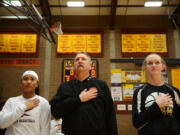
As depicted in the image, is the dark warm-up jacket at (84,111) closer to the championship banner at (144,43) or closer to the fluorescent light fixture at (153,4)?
the championship banner at (144,43)

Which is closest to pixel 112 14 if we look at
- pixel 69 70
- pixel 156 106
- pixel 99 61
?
pixel 99 61

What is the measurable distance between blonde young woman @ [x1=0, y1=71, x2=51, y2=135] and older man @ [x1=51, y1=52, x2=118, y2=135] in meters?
0.41

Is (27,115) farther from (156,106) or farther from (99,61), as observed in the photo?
(99,61)

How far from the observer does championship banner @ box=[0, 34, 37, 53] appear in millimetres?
5242

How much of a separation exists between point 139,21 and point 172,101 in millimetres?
4482

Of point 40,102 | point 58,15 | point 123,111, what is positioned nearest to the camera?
point 40,102

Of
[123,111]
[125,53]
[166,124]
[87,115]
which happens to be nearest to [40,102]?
[87,115]

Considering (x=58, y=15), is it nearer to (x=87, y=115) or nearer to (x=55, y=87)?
(x=55, y=87)

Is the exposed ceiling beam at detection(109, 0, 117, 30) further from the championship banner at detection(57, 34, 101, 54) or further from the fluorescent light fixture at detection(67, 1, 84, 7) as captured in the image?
the fluorescent light fixture at detection(67, 1, 84, 7)

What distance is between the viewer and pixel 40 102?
1997 millimetres

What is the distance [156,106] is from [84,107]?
673mm

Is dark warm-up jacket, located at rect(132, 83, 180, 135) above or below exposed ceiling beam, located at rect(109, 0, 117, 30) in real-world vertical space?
below

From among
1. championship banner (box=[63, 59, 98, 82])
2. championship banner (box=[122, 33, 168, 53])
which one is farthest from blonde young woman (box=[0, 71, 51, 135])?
championship banner (box=[122, 33, 168, 53])

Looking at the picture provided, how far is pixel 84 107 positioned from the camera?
1.51 metres
